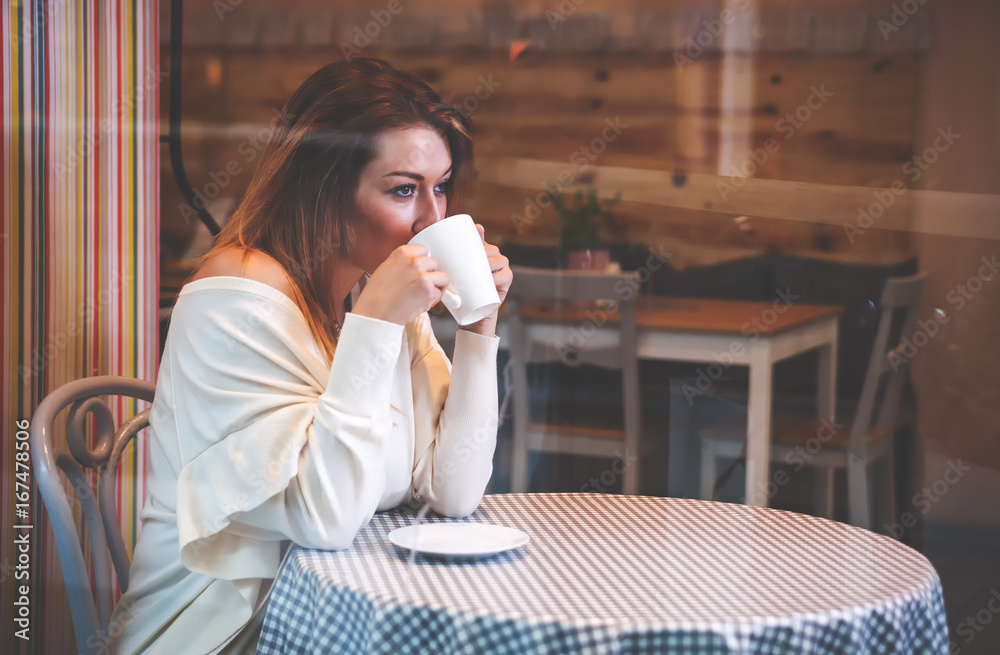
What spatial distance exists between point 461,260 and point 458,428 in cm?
27

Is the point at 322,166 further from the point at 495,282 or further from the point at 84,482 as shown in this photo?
the point at 84,482

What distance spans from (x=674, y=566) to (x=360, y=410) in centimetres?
36

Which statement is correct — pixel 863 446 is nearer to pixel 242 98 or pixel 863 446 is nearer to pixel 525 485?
pixel 525 485

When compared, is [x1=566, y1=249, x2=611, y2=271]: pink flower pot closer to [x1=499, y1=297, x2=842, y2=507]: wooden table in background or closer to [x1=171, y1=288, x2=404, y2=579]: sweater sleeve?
[x1=499, y1=297, x2=842, y2=507]: wooden table in background

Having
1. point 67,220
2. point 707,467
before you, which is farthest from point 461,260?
point 707,467

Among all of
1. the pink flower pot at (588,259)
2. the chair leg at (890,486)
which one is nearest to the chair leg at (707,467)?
the chair leg at (890,486)

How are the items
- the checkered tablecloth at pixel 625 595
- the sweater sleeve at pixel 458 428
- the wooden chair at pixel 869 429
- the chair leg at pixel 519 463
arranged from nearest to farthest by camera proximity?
1. the checkered tablecloth at pixel 625 595
2. the sweater sleeve at pixel 458 428
3. the wooden chair at pixel 869 429
4. the chair leg at pixel 519 463

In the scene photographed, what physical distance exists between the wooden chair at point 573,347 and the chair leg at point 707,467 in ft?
0.59

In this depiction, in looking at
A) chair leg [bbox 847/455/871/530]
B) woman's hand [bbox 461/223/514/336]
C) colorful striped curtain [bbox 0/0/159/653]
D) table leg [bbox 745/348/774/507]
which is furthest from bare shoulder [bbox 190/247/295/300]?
chair leg [bbox 847/455/871/530]

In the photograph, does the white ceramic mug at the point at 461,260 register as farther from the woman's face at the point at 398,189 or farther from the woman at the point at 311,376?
the woman's face at the point at 398,189

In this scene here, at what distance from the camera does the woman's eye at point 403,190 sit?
1260 millimetres

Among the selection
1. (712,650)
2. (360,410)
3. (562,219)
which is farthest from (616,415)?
(712,650)

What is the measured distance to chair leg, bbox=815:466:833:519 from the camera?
2.43 metres

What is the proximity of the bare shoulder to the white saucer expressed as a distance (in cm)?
33
